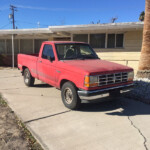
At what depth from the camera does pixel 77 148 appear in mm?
2895

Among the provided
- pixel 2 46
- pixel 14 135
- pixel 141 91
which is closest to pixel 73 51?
pixel 141 91

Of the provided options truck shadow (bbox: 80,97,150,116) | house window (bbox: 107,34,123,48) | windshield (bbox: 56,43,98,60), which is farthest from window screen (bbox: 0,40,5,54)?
truck shadow (bbox: 80,97,150,116)

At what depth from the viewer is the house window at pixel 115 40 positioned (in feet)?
35.6

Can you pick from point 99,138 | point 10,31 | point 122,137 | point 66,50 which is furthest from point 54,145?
point 10,31

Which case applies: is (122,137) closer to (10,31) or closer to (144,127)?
(144,127)

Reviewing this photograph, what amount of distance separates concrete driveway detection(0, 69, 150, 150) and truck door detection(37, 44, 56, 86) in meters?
0.70

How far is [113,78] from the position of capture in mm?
4414

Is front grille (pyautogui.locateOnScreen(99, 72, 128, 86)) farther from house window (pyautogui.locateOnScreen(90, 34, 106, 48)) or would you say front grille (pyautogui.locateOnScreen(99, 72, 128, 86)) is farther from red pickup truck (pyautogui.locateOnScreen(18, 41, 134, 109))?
house window (pyautogui.locateOnScreen(90, 34, 106, 48))

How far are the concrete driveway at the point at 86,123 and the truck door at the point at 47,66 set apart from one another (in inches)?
27.4

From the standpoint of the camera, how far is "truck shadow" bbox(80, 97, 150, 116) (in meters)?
4.51

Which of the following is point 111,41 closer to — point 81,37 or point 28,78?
point 81,37

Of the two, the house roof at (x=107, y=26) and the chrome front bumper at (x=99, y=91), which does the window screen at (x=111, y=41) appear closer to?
the house roof at (x=107, y=26)

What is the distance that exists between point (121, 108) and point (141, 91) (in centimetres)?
172

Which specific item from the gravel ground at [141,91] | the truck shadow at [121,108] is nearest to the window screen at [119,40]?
the gravel ground at [141,91]
